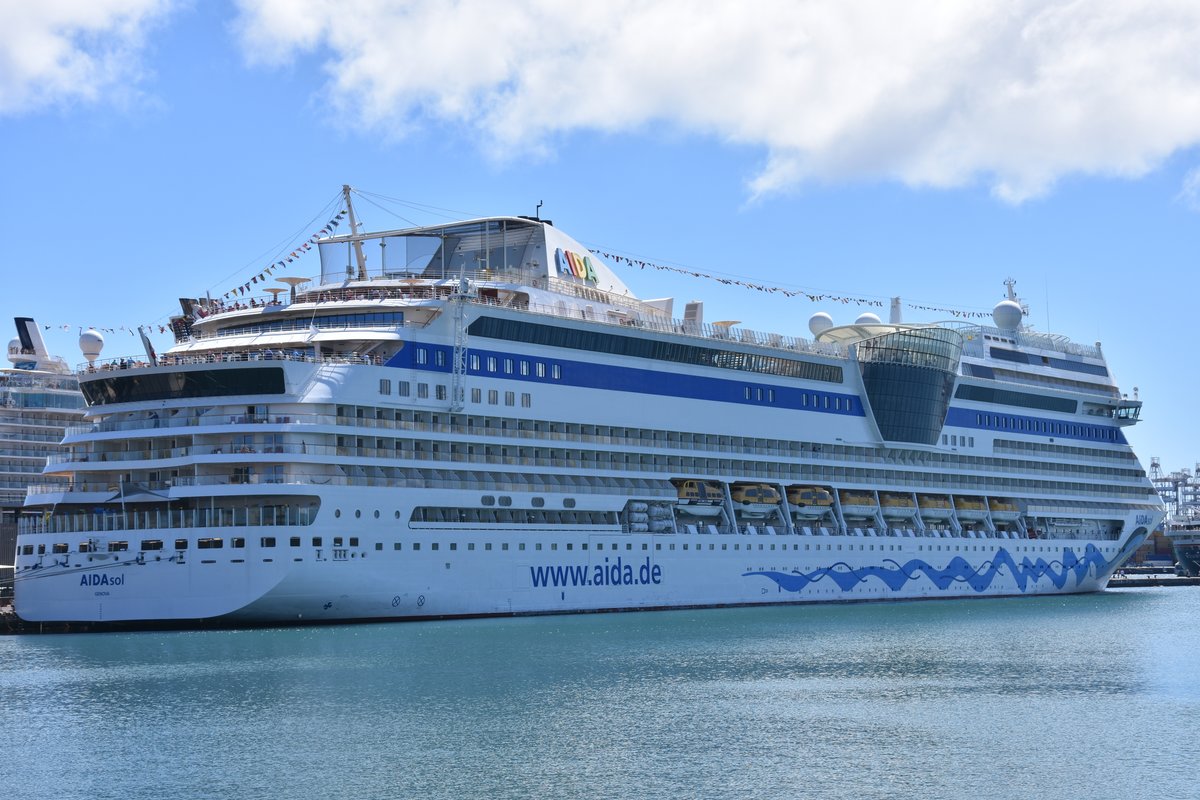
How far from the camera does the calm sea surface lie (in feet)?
75.9

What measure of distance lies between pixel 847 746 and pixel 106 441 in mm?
29365

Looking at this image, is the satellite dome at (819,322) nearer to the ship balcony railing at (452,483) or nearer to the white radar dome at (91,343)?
the ship balcony railing at (452,483)

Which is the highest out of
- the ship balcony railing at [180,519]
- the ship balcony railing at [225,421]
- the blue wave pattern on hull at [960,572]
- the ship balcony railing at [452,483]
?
the ship balcony railing at [225,421]

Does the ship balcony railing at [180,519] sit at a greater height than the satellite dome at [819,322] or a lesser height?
lesser

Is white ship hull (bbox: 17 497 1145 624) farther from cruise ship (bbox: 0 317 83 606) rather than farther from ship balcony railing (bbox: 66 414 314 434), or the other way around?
cruise ship (bbox: 0 317 83 606)

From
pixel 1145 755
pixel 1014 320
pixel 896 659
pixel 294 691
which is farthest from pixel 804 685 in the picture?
pixel 1014 320

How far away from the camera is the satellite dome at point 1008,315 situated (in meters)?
74.6

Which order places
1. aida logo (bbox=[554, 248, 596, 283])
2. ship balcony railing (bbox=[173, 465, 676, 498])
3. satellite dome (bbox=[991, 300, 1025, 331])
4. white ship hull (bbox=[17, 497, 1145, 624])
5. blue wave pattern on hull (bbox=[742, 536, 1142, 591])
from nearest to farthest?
white ship hull (bbox=[17, 497, 1145, 624]) → ship balcony railing (bbox=[173, 465, 676, 498]) → aida logo (bbox=[554, 248, 596, 283]) → blue wave pattern on hull (bbox=[742, 536, 1142, 591]) → satellite dome (bbox=[991, 300, 1025, 331])

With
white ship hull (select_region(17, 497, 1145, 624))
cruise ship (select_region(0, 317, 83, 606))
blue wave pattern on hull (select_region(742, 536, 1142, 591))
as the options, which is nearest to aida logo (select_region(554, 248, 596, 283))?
white ship hull (select_region(17, 497, 1145, 624))

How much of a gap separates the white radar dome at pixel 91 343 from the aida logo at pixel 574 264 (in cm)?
3375

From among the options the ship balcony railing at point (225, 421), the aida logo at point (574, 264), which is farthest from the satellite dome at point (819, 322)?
the ship balcony railing at point (225, 421)

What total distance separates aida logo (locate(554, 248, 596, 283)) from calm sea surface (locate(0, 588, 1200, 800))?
646 inches

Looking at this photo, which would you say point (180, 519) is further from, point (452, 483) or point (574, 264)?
point (574, 264)

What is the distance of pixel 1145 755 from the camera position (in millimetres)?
25312
